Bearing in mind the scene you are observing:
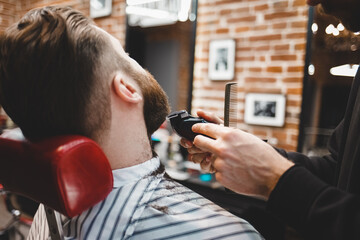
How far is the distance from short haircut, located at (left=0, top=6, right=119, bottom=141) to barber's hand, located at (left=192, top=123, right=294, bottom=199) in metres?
0.47

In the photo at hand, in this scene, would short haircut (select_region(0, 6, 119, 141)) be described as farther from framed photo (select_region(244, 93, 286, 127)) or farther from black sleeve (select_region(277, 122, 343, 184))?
framed photo (select_region(244, 93, 286, 127))

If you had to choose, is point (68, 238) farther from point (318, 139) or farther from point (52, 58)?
point (318, 139)

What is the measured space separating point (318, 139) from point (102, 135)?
7.59ft

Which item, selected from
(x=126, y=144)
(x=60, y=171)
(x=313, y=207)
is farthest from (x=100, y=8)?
(x=313, y=207)

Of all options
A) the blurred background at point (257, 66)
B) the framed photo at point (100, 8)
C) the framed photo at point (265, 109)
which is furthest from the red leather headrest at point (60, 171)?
the framed photo at point (100, 8)

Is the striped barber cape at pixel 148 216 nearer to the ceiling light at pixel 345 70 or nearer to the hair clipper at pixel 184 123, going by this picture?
the hair clipper at pixel 184 123

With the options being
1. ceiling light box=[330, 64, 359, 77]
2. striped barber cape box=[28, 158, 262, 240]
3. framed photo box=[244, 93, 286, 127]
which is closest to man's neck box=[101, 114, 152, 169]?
striped barber cape box=[28, 158, 262, 240]

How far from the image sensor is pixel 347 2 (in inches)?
49.3

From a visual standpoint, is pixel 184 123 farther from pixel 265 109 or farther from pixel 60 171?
pixel 265 109

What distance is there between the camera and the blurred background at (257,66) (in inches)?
106

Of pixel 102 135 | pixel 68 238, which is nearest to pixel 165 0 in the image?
pixel 102 135

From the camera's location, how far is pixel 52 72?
92cm

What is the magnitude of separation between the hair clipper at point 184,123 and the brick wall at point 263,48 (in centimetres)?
203

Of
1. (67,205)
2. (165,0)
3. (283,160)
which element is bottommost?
(67,205)
